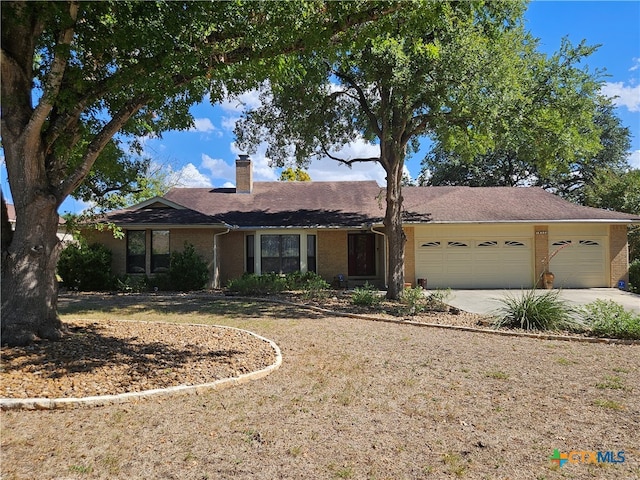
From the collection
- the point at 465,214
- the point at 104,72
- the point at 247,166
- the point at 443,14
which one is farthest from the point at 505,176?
the point at 104,72

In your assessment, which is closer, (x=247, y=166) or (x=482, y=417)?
(x=482, y=417)

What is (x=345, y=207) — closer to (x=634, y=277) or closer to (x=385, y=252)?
(x=385, y=252)

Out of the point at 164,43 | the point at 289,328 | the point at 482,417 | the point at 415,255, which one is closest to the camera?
the point at 482,417

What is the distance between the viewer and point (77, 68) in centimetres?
662

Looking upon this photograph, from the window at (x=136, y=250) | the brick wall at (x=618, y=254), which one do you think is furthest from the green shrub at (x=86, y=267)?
the brick wall at (x=618, y=254)

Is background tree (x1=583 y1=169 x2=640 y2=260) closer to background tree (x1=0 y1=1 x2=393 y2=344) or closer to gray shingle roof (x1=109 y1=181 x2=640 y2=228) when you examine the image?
gray shingle roof (x1=109 y1=181 x2=640 y2=228)

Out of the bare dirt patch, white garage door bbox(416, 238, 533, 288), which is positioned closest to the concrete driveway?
white garage door bbox(416, 238, 533, 288)

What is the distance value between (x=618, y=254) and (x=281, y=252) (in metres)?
14.2

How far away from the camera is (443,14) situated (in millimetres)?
7156

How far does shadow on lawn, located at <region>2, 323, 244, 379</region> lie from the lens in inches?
216

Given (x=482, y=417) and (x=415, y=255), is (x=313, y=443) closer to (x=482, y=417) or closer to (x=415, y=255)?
(x=482, y=417)

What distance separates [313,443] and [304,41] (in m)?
5.65

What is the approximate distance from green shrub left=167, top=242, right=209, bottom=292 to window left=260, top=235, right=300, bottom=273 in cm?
302

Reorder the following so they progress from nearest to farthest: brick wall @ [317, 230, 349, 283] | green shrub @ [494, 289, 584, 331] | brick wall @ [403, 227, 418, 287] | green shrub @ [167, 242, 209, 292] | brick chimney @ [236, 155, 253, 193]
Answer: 1. green shrub @ [494, 289, 584, 331]
2. green shrub @ [167, 242, 209, 292]
3. brick wall @ [403, 227, 418, 287]
4. brick wall @ [317, 230, 349, 283]
5. brick chimney @ [236, 155, 253, 193]
